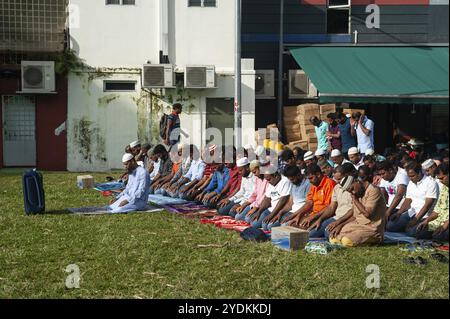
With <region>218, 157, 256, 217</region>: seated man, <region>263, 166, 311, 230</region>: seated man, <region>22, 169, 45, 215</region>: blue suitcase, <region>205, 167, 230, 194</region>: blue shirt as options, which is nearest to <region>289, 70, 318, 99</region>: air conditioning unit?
<region>205, 167, 230, 194</region>: blue shirt

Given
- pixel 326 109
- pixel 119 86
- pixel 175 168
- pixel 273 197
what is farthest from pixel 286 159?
pixel 119 86

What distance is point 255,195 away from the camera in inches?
402

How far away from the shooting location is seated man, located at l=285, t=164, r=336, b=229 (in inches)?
352

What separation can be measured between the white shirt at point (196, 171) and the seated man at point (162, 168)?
789 millimetres

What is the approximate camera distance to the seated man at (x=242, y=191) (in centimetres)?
1071

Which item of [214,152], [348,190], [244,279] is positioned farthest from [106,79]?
Answer: [244,279]

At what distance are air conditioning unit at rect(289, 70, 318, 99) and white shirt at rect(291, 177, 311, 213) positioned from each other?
907 cm

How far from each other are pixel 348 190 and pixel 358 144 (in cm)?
550

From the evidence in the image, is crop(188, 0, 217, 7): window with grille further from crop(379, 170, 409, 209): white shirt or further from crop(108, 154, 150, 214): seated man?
crop(379, 170, 409, 209): white shirt

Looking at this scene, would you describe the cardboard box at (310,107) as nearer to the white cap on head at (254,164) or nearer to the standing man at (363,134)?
the standing man at (363,134)

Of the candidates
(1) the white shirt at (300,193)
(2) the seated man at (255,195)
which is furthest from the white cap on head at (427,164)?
(2) the seated man at (255,195)

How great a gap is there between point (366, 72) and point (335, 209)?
26.5ft

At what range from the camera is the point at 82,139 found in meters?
18.1

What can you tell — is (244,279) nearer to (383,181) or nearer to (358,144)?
(383,181)
